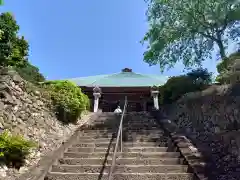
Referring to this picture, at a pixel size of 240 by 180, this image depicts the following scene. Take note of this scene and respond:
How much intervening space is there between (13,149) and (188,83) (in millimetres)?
6488

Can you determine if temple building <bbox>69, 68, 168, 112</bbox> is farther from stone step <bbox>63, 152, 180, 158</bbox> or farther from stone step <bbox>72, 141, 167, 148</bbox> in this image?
stone step <bbox>63, 152, 180, 158</bbox>

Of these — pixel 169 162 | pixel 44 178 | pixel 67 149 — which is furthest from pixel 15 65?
pixel 169 162

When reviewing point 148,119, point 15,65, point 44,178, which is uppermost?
point 15,65

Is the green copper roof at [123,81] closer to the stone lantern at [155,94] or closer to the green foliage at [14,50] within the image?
the stone lantern at [155,94]

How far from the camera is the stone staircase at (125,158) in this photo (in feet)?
15.9

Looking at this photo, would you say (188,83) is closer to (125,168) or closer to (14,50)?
(125,168)

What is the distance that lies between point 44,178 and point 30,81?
4897 mm

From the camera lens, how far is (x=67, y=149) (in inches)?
249

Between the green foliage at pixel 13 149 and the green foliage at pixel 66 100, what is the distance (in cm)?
348

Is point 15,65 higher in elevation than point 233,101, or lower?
higher

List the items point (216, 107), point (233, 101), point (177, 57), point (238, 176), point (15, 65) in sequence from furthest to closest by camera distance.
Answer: point (177, 57) < point (15, 65) < point (216, 107) < point (233, 101) < point (238, 176)

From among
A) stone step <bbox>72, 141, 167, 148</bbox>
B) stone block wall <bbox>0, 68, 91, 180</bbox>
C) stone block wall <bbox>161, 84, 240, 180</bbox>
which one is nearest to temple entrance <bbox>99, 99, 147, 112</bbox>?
stone block wall <bbox>161, 84, 240, 180</bbox>

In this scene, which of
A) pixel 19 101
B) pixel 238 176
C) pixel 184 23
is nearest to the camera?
pixel 238 176

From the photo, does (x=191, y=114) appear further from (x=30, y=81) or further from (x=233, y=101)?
(x=30, y=81)
